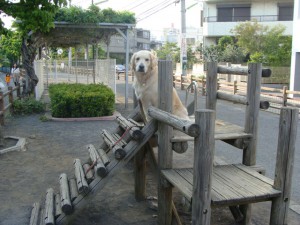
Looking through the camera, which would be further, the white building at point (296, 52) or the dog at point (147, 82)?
the white building at point (296, 52)

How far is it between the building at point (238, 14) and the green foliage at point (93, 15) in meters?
24.7

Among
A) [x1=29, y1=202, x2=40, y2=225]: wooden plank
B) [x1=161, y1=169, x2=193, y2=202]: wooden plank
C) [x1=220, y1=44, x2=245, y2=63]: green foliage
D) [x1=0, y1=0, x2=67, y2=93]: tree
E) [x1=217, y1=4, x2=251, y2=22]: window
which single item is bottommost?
[x1=29, y1=202, x2=40, y2=225]: wooden plank

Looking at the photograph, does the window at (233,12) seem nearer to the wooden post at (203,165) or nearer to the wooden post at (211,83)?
the wooden post at (211,83)

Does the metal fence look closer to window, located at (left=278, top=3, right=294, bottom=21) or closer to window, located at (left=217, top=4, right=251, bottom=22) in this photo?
window, located at (left=217, top=4, right=251, bottom=22)

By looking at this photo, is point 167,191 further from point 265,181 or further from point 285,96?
point 285,96

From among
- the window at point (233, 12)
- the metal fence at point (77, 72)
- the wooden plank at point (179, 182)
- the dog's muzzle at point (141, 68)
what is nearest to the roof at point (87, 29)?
the metal fence at point (77, 72)

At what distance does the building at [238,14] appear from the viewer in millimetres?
37000

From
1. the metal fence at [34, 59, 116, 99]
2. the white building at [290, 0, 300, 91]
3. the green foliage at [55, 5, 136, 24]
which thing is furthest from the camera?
the white building at [290, 0, 300, 91]

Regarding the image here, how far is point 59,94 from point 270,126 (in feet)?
22.0

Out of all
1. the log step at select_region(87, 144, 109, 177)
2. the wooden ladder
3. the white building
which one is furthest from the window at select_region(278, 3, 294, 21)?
the wooden ladder

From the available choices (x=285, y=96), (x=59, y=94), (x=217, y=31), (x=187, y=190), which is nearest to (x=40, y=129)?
(x=59, y=94)

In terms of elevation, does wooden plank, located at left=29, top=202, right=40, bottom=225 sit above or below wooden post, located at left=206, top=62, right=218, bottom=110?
below

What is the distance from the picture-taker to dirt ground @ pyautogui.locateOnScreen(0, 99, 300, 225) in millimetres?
4852

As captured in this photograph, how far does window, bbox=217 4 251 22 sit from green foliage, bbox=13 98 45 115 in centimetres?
2882
